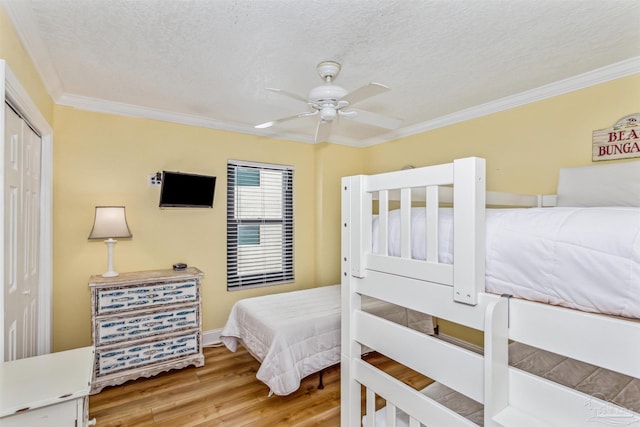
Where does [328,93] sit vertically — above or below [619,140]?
above

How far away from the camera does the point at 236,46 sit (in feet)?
6.31

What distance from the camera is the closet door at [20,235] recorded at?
1.63m

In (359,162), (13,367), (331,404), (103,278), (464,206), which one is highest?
(359,162)

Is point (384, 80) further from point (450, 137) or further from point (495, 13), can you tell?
point (450, 137)

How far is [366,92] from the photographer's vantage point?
6.05 ft

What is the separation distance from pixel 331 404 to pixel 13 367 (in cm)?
189

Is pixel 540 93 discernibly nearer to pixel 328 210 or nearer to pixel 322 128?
pixel 322 128

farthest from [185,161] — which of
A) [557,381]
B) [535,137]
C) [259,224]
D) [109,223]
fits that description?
[557,381]

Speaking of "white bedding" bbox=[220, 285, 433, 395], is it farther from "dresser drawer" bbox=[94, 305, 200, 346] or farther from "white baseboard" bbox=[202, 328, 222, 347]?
"white baseboard" bbox=[202, 328, 222, 347]

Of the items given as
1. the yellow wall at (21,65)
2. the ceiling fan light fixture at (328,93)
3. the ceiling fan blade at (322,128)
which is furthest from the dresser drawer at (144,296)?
the ceiling fan light fixture at (328,93)

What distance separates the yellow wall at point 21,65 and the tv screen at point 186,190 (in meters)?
0.98

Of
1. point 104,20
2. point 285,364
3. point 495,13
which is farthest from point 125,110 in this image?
point 495,13

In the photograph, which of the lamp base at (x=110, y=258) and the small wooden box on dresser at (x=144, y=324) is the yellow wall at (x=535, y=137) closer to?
the small wooden box on dresser at (x=144, y=324)

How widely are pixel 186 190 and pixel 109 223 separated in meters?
0.73
